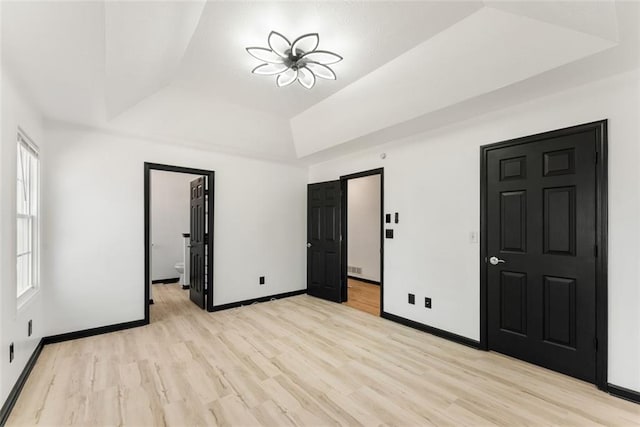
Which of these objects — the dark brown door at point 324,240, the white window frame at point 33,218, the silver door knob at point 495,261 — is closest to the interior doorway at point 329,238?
the dark brown door at point 324,240

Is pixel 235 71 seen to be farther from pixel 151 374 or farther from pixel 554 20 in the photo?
pixel 151 374

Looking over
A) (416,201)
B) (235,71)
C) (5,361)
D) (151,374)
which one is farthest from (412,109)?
(5,361)

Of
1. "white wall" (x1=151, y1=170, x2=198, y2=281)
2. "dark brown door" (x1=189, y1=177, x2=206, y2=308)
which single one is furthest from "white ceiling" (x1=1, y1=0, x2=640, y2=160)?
"white wall" (x1=151, y1=170, x2=198, y2=281)

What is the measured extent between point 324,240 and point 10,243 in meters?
3.65

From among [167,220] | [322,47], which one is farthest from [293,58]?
[167,220]

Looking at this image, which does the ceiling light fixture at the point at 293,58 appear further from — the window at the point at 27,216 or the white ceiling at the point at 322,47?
the window at the point at 27,216

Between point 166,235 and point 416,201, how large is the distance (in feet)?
17.6

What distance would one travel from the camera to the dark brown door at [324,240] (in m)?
4.66

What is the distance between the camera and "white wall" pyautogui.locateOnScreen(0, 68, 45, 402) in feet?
6.24

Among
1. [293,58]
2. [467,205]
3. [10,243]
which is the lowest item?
[10,243]

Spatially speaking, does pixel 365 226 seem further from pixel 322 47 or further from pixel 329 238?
pixel 322 47

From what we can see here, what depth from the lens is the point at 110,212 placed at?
11.1 ft

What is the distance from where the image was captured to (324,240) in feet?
16.0

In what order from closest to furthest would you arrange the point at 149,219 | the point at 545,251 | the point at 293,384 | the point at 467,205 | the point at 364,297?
the point at 293,384, the point at 545,251, the point at 467,205, the point at 149,219, the point at 364,297
